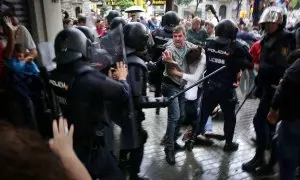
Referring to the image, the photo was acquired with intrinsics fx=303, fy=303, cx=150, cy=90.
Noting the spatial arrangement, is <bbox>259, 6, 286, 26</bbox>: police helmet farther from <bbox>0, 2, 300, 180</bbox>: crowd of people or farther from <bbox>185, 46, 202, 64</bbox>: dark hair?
<bbox>185, 46, 202, 64</bbox>: dark hair

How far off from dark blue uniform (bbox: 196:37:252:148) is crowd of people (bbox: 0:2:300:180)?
14 millimetres

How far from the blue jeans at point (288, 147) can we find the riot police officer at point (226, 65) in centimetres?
137

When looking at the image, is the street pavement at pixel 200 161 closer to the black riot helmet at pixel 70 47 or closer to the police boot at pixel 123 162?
the police boot at pixel 123 162

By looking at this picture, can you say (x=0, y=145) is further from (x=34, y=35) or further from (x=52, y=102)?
(x=34, y=35)

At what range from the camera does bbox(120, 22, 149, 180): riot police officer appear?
3.23 meters

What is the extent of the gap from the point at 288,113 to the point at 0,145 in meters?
2.79

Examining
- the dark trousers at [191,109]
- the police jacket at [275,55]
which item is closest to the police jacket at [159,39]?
the dark trousers at [191,109]

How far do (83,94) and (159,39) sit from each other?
3582mm

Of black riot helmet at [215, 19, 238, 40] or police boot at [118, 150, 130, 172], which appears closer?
police boot at [118, 150, 130, 172]

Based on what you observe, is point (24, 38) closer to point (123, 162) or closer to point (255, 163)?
point (123, 162)

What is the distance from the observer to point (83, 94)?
2568 millimetres

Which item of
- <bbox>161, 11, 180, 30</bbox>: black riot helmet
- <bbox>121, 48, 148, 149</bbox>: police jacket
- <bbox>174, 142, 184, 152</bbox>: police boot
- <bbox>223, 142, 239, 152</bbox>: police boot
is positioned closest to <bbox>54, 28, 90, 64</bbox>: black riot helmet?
<bbox>121, 48, 148, 149</bbox>: police jacket

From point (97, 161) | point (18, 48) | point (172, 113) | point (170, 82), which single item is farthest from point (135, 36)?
point (18, 48)

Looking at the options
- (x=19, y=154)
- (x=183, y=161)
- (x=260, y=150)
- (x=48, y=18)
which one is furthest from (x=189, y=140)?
(x=48, y=18)
